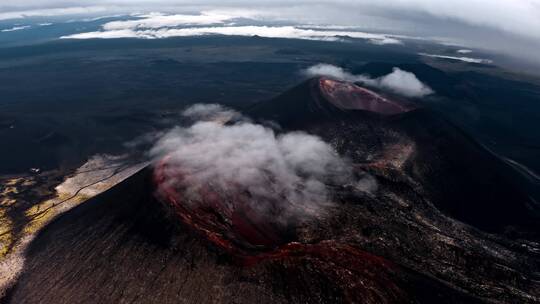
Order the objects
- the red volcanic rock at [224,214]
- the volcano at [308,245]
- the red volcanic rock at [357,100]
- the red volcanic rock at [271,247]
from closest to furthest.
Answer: the red volcanic rock at [271,247] → the volcano at [308,245] → the red volcanic rock at [224,214] → the red volcanic rock at [357,100]

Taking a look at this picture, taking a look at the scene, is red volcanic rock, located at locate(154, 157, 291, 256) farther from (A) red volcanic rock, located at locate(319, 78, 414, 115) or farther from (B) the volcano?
(A) red volcanic rock, located at locate(319, 78, 414, 115)

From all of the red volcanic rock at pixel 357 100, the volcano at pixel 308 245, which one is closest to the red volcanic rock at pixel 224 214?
the volcano at pixel 308 245

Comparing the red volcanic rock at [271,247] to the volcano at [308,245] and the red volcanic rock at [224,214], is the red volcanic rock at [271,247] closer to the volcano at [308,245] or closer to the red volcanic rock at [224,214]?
the red volcanic rock at [224,214]

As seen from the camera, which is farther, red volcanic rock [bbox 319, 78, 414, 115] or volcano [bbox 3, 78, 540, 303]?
red volcanic rock [bbox 319, 78, 414, 115]

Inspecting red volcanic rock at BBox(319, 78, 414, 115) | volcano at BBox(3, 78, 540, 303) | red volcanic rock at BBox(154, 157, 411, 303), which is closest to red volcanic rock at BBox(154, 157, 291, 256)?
red volcanic rock at BBox(154, 157, 411, 303)

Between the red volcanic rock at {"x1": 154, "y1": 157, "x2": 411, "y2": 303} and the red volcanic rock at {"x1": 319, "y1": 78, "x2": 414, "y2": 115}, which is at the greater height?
the red volcanic rock at {"x1": 319, "y1": 78, "x2": 414, "y2": 115}

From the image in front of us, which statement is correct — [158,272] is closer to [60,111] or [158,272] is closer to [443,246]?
[443,246]

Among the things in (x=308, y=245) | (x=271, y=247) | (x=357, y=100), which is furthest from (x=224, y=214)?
(x=357, y=100)

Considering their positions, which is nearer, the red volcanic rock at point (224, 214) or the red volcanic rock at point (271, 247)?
the red volcanic rock at point (271, 247)
